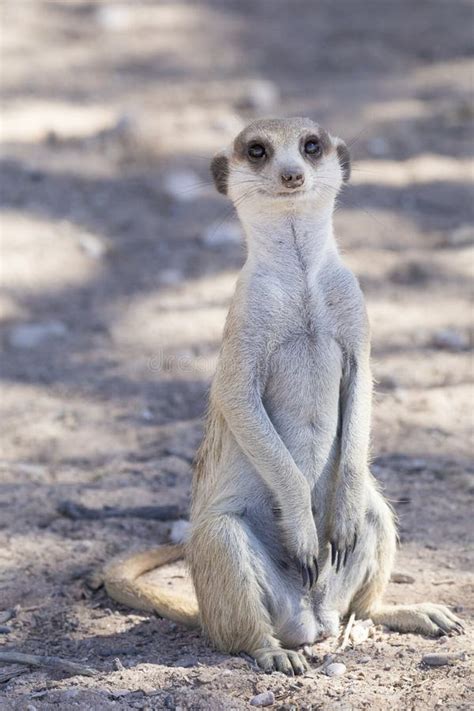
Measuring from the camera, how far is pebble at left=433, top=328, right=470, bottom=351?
607 cm

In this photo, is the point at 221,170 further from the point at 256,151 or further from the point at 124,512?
the point at 124,512

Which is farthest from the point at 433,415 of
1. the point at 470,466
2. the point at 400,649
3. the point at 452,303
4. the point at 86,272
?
the point at 86,272

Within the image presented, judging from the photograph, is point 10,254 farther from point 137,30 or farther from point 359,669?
point 359,669

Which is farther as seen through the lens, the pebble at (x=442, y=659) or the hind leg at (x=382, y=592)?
the hind leg at (x=382, y=592)

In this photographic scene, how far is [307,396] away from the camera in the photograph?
3.58m

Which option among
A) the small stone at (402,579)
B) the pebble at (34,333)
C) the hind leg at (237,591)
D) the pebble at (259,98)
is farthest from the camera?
the pebble at (259,98)

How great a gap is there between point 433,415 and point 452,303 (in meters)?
1.42

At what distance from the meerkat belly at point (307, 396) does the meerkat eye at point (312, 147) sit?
22.4 inches

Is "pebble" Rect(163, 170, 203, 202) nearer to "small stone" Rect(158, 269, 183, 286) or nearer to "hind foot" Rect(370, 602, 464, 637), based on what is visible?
"small stone" Rect(158, 269, 183, 286)

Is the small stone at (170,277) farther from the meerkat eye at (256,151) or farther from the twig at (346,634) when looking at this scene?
the twig at (346,634)

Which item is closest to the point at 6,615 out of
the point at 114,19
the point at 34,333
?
the point at 34,333

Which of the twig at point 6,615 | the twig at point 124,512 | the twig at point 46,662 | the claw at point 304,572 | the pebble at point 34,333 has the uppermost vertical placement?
the pebble at point 34,333

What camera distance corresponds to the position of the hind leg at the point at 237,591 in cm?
336

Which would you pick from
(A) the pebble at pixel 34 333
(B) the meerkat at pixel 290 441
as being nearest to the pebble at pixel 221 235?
(A) the pebble at pixel 34 333
